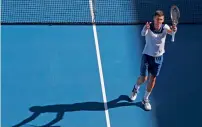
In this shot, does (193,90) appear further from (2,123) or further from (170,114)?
(2,123)

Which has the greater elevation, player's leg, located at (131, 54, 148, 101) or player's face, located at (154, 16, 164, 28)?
player's face, located at (154, 16, 164, 28)

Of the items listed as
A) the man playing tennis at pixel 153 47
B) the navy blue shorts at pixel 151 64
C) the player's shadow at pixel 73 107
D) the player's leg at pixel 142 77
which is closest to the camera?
the man playing tennis at pixel 153 47

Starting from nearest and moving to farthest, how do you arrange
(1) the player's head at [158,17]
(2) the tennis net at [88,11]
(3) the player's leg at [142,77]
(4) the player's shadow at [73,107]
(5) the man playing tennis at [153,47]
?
(1) the player's head at [158,17] < (5) the man playing tennis at [153,47] < (3) the player's leg at [142,77] < (4) the player's shadow at [73,107] < (2) the tennis net at [88,11]

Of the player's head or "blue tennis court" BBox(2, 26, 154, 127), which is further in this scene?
"blue tennis court" BBox(2, 26, 154, 127)

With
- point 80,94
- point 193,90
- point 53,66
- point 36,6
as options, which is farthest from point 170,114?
point 36,6

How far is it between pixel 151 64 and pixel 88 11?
3582 mm

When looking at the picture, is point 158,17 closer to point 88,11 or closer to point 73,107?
point 73,107

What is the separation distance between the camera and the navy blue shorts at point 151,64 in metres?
9.15

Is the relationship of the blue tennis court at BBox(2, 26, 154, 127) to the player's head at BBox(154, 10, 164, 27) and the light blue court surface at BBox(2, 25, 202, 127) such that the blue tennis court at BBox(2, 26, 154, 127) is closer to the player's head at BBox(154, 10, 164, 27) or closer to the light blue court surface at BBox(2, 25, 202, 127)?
the light blue court surface at BBox(2, 25, 202, 127)

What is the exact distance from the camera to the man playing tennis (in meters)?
8.71

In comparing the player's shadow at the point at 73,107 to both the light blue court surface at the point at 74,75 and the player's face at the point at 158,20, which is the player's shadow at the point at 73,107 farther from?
the player's face at the point at 158,20

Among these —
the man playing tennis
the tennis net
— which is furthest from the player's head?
the tennis net

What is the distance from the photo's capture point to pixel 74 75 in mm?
10453

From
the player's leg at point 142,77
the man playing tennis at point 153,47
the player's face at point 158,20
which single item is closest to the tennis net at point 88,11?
the player's leg at point 142,77
